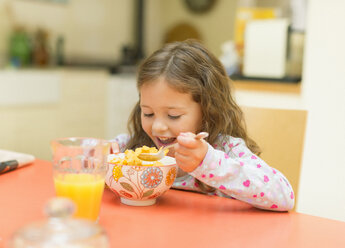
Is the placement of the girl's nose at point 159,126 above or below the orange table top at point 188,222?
above

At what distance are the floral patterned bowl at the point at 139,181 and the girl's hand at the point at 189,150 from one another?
0.16ft

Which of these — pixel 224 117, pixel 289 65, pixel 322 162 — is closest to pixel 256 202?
pixel 224 117

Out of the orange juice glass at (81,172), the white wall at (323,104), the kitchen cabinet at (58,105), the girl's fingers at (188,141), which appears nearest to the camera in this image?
the orange juice glass at (81,172)

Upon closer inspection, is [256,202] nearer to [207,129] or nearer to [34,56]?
[207,129]

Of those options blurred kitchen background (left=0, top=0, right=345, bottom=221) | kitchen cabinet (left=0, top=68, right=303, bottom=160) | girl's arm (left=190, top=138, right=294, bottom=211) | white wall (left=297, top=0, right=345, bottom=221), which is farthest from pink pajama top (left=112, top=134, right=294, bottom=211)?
kitchen cabinet (left=0, top=68, right=303, bottom=160)

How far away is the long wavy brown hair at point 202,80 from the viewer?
A: 1.22 metres

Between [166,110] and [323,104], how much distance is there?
3.20ft

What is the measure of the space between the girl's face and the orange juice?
Answer: 419 mm

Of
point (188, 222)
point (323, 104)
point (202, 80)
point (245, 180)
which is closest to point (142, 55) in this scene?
point (323, 104)

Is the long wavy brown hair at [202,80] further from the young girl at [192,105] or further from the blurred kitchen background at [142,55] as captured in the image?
the blurred kitchen background at [142,55]

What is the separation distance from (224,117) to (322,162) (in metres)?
0.73

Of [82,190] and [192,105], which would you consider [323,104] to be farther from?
[82,190]

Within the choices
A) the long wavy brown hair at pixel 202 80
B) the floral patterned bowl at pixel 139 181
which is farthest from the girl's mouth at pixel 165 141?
the floral patterned bowl at pixel 139 181

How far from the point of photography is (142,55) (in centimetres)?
461
